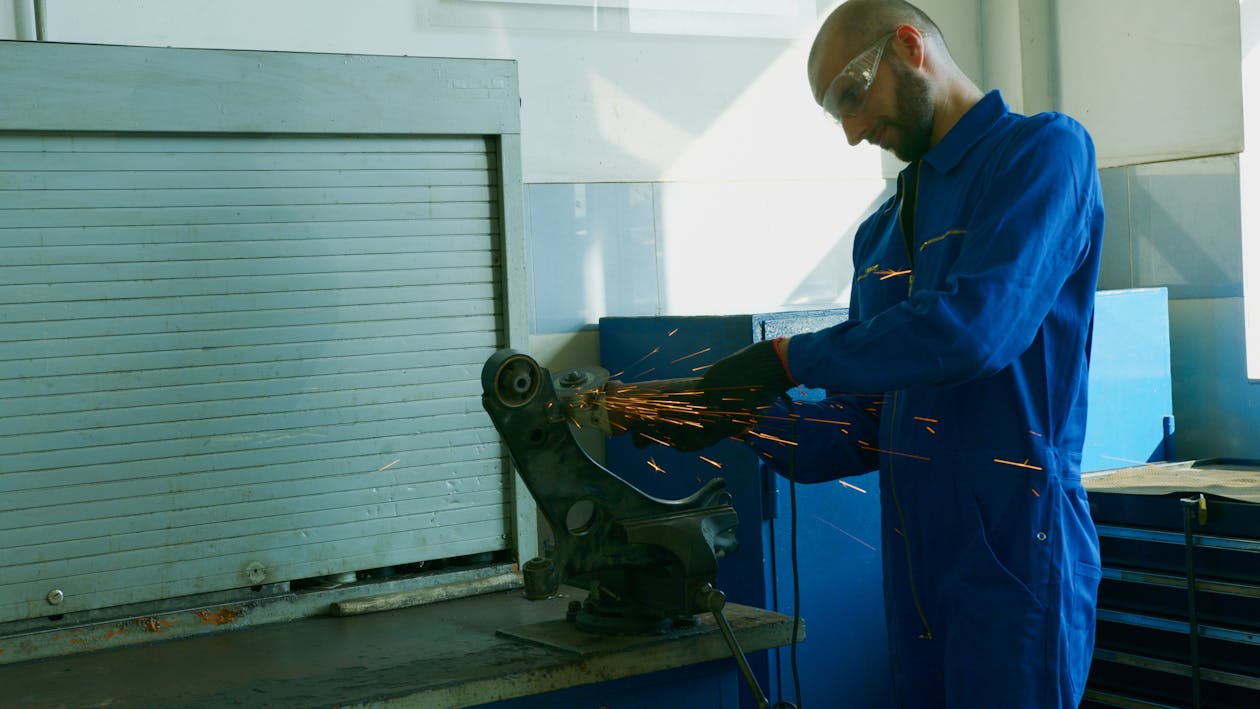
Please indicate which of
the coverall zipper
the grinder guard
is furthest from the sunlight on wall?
the grinder guard

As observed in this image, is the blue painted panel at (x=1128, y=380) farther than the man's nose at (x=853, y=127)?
Yes

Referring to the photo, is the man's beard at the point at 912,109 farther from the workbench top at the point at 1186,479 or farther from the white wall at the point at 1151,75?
the white wall at the point at 1151,75

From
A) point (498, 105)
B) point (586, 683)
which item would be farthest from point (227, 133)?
point (586, 683)

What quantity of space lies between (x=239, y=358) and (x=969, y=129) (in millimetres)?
1299

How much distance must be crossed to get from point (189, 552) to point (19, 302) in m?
0.50

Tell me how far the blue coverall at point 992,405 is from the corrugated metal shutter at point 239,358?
0.80m

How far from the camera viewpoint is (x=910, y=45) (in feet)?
6.18

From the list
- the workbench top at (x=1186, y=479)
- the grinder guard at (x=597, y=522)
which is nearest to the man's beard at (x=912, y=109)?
the grinder guard at (x=597, y=522)

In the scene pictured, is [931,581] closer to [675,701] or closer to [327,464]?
[675,701]

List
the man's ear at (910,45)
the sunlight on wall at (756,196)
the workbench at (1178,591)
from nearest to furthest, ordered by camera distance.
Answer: the man's ear at (910,45), the workbench at (1178,591), the sunlight on wall at (756,196)

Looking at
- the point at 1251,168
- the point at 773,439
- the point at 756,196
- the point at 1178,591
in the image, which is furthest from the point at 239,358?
the point at 1251,168

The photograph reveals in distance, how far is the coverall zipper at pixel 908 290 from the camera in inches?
74.0

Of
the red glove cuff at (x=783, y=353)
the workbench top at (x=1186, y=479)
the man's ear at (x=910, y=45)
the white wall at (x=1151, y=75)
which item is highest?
the white wall at (x=1151, y=75)

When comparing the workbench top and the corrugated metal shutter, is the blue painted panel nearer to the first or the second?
the workbench top
